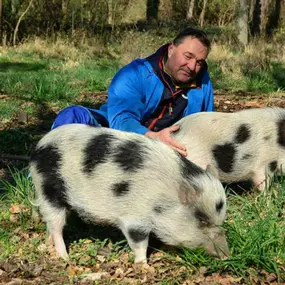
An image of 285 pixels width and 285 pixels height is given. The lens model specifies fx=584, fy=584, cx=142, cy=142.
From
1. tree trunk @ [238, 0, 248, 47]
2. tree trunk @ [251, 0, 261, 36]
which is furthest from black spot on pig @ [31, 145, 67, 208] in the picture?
tree trunk @ [251, 0, 261, 36]

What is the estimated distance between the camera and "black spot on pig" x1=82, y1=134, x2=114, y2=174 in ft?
11.3

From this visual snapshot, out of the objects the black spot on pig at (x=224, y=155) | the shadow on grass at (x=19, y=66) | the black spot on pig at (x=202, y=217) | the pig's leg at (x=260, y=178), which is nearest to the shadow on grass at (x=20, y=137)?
the black spot on pig at (x=224, y=155)

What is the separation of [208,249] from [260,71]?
7.81 metres

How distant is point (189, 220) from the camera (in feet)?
10.8

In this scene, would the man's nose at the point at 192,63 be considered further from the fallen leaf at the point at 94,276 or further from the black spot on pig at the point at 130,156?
the fallen leaf at the point at 94,276

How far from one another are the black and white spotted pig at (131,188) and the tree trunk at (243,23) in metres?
12.0

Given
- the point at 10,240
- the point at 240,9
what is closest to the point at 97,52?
the point at 240,9

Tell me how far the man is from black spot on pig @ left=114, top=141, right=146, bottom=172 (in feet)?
2.58

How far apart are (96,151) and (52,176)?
0.32 meters

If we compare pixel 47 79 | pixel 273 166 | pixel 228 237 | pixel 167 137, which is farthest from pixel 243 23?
pixel 228 237

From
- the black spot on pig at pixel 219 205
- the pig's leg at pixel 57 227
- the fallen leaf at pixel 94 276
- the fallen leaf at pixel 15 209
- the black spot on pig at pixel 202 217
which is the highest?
the black spot on pig at pixel 219 205

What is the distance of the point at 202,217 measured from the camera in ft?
10.8

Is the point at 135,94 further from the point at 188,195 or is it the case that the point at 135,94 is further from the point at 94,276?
the point at 94,276

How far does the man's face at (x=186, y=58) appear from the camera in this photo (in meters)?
4.48
